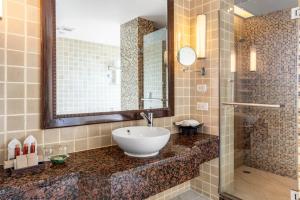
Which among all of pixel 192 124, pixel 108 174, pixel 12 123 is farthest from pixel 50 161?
pixel 192 124

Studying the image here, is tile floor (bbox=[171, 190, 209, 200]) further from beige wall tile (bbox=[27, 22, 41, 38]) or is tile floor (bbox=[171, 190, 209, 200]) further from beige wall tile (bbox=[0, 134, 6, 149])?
beige wall tile (bbox=[27, 22, 41, 38])

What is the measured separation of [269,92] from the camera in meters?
1.99

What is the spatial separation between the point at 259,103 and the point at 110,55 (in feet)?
5.03

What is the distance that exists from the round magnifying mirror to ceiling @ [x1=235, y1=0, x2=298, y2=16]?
0.72 m

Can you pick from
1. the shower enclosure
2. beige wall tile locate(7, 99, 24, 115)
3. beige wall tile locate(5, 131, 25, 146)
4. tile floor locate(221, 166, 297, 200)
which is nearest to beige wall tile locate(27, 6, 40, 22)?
beige wall tile locate(7, 99, 24, 115)

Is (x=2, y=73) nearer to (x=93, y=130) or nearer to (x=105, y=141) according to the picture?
(x=93, y=130)

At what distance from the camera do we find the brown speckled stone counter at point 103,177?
3.38 ft

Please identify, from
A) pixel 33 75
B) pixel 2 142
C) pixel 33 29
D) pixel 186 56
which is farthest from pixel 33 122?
pixel 186 56

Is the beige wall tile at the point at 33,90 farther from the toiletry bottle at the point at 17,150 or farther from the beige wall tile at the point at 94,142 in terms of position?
the beige wall tile at the point at 94,142

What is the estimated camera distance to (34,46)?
137cm

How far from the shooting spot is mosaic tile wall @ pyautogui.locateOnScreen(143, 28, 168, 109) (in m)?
1.99

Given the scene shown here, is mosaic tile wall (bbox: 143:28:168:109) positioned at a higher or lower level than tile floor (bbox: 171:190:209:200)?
higher

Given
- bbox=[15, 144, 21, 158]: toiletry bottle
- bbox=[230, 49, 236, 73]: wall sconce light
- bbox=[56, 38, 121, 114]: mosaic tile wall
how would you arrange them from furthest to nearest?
bbox=[230, 49, 236, 73]: wall sconce light, bbox=[56, 38, 121, 114]: mosaic tile wall, bbox=[15, 144, 21, 158]: toiletry bottle

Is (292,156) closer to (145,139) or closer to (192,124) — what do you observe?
(192,124)
